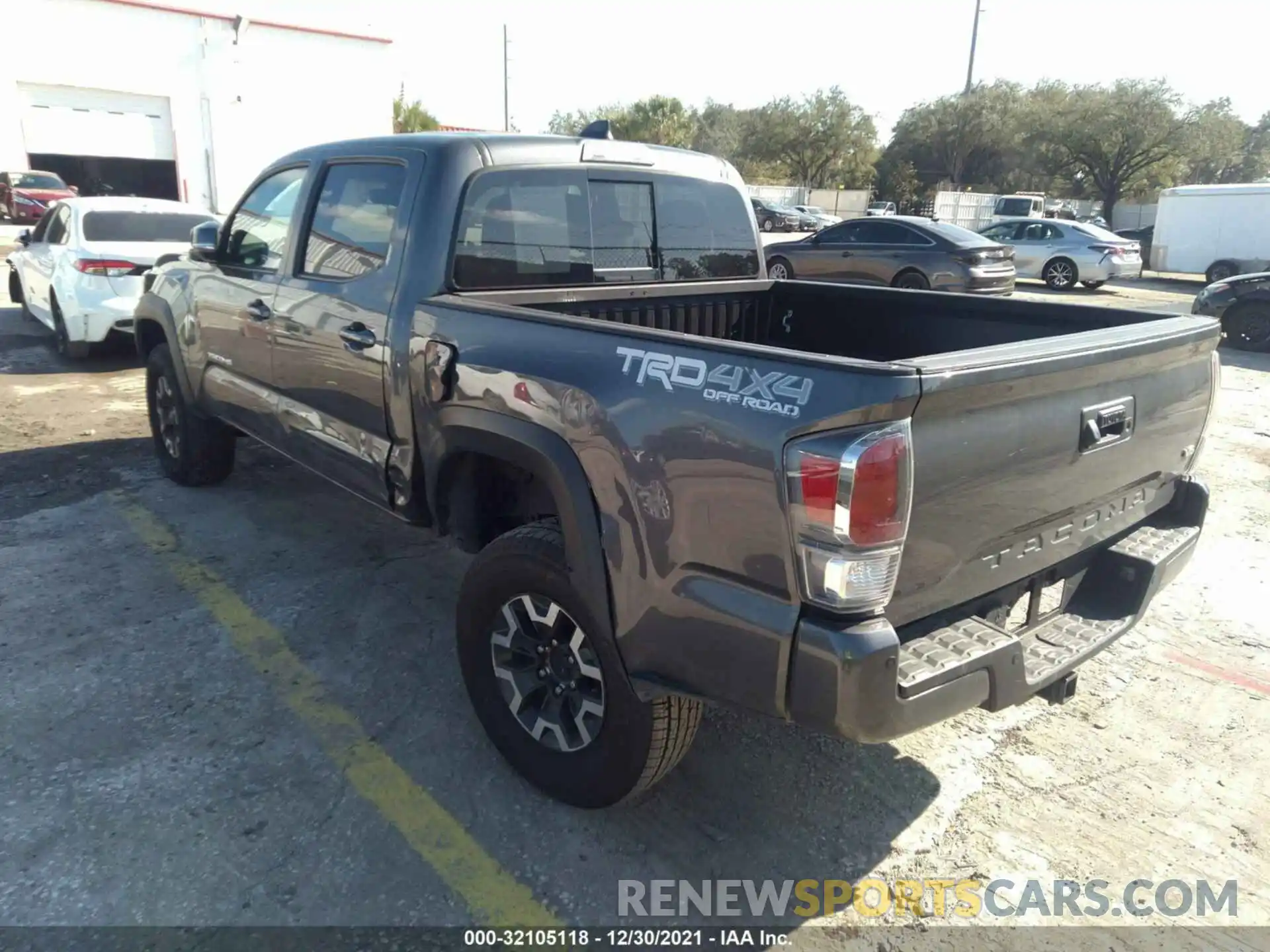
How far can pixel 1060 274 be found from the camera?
64.5ft

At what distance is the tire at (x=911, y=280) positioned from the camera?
1371cm

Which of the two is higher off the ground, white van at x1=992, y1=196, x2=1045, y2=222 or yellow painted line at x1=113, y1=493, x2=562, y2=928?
white van at x1=992, y1=196, x2=1045, y2=222

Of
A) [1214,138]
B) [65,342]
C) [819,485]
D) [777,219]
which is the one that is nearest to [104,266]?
[65,342]

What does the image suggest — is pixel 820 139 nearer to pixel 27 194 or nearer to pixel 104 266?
pixel 27 194

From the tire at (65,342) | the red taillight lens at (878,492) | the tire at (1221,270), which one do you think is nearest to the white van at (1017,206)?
the tire at (1221,270)

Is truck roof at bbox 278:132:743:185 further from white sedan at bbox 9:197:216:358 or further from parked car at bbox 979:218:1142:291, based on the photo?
parked car at bbox 979:218:1142:291

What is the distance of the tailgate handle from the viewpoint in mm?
2525

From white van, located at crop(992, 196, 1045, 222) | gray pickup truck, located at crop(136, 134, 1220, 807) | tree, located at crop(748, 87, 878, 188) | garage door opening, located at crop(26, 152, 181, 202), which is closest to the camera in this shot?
gray pickup truck, located at crop(136, 134, 1220, 807)

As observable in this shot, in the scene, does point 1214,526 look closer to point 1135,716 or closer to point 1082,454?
point 1135,716

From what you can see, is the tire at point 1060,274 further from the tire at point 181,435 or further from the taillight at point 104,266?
the tire at point 181,435

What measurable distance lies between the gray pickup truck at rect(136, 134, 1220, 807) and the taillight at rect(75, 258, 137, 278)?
4945 millimetres

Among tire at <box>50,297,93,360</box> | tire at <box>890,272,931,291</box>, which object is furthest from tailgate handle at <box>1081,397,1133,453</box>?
tire at <box>890,272,931,291</box>

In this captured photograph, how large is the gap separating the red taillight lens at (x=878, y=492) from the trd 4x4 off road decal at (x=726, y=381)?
199 millimetres

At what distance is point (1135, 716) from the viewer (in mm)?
3469
